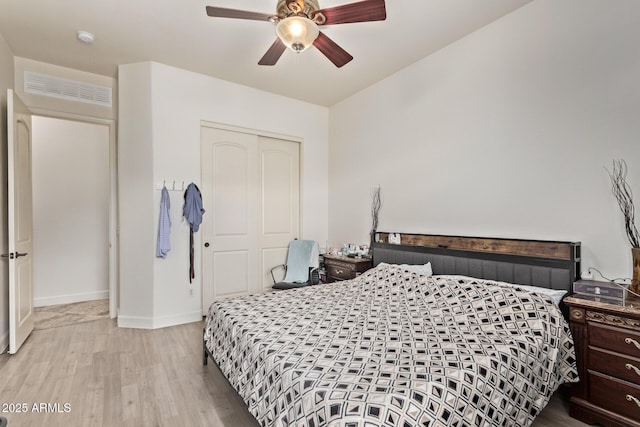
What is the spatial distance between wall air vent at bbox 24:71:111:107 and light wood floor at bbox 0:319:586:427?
2733mm

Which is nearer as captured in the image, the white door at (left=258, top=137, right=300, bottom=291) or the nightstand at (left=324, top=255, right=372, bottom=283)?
the nightstand at (left=324, top=255, right=372, bottom=283)

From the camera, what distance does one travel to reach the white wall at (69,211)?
15.1 ft

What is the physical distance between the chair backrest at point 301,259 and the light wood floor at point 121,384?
1.53m

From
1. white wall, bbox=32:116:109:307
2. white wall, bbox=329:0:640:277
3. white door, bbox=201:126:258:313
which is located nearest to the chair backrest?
white door, bbox=201:126:258:313

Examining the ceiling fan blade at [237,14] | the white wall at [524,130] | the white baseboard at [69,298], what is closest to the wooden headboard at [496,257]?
the white wall at [524,130]

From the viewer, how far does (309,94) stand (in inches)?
179

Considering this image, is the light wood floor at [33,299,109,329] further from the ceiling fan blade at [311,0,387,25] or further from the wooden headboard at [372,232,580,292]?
the ceiling fan blade at [311,0,387,25]

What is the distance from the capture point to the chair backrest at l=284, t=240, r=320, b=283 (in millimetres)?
4449

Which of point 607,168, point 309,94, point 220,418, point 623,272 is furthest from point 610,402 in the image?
point 309,94

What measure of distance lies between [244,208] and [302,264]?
3.73 ft

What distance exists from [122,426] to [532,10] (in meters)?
4.26

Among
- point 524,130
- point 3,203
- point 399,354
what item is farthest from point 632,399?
point 3,203

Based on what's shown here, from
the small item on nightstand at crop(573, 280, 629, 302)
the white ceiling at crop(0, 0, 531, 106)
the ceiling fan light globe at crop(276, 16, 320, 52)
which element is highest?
the white ceiling at crop(0, 0, 531, 106)

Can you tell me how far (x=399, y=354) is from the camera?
1668mm
